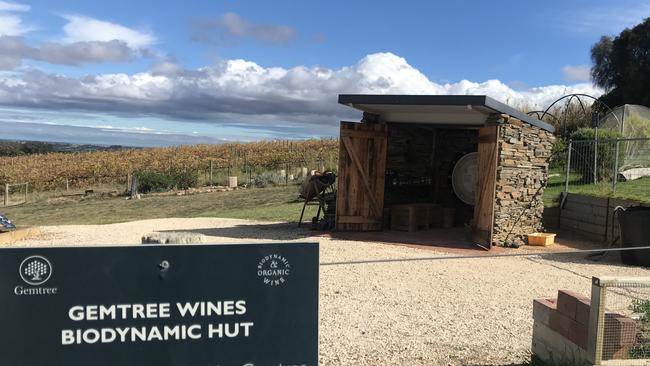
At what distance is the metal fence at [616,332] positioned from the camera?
378 cm

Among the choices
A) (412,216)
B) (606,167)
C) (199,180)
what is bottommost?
(199,180)

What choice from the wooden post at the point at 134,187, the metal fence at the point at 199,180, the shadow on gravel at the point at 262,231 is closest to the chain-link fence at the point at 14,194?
the metal fence at the point at 199,180

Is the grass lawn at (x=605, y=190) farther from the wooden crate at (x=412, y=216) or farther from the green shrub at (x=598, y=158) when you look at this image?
the wooden crate at (x=412, y=216)

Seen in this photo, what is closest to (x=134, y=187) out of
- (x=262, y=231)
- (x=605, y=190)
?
(x=262, y=231)

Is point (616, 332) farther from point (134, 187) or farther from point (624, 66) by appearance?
point (624, 66)

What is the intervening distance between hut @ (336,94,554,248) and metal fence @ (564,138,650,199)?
7.85ft

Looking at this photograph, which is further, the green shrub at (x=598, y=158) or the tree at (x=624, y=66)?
the tree at (x=624, y=66)

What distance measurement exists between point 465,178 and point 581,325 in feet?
37.5

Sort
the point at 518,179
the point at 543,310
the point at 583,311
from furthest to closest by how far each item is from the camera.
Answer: the point at 518,179 → the point at 543,310 → the point at 583,311

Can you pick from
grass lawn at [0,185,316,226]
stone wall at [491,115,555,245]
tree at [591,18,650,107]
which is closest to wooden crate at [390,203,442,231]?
stone wall at [491,115,555,245]

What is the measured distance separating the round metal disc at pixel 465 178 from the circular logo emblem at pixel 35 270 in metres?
13.3

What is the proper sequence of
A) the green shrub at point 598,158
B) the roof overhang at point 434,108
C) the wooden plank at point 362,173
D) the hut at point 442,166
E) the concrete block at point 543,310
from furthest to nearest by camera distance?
1. the green shrub at point 598,158
2. the wooden plank at point 362,173
3. the hut at point 442,166
4. the roof overhang at point 434,108
5. the concrete block at point 543,310

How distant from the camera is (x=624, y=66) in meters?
39.4

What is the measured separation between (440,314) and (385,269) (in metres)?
2.70
